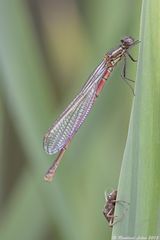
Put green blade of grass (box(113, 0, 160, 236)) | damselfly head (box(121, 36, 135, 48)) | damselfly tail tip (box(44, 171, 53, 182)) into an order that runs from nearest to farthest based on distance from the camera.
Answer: green blade of grass (box(113, 0, 160, 236)), damselfly tail tip (box(44, 171, 53, 182)), damselfly head (box(121, 36, 135, 48))

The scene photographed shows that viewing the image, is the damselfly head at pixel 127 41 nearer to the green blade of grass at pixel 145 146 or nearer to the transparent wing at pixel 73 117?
the transparent wing at pixel 73 117

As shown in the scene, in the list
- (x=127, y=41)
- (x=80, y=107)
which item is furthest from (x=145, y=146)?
(x=80, y=107)

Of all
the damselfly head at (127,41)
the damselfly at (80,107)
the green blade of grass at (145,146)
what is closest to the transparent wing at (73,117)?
the damselfly at (80,107)

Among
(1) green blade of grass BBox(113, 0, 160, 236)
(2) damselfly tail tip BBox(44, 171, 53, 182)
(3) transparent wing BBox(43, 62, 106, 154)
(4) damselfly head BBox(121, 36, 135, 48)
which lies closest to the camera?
(1) green blade of grass BBox(113, 0, 160, 236)

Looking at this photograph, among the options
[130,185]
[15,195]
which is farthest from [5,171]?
[130,185]

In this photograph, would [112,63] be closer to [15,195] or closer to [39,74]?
[39,74]

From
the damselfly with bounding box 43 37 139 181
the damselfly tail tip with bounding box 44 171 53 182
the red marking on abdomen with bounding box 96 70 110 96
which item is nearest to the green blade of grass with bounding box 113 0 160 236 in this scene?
the damselfly tail tip with bounding box 44 171 53 182

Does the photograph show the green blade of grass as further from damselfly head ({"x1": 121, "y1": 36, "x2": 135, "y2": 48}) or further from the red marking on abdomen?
the red marking on abdomen
